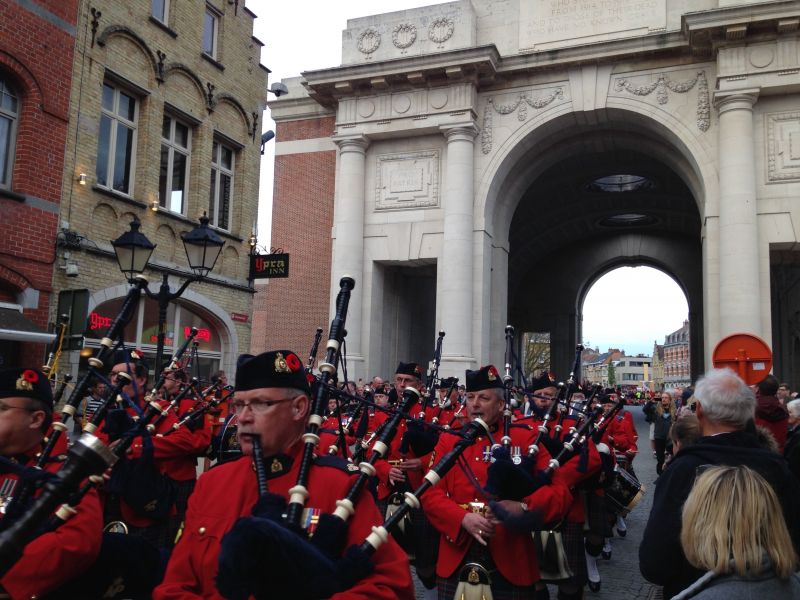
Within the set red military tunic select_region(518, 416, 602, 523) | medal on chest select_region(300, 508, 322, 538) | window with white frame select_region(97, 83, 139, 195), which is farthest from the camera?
window with white frame select_region(97, 83, 139, 195)

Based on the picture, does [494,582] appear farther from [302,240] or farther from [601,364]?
[601,364]

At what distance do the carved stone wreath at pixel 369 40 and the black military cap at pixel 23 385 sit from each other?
19.1m

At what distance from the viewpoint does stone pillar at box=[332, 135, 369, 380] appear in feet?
68.1

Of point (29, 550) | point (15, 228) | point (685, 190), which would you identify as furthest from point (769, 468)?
point (685, 190)

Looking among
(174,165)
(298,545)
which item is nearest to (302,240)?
(174,165)

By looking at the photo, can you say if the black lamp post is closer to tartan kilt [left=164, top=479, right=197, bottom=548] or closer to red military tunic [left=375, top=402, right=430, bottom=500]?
tartan kilt [left=164, top=479, right=197, bottom=548]

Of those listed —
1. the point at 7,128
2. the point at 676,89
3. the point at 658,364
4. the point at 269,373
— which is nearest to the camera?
the point at 269,373

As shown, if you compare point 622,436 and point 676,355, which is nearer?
point 622,436

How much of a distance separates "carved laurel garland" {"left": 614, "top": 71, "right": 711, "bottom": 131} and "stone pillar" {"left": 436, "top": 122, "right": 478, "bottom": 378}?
4.16m

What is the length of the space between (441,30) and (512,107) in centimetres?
307

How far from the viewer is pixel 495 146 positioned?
66.3 ft

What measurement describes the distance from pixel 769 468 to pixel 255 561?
7.43 ft

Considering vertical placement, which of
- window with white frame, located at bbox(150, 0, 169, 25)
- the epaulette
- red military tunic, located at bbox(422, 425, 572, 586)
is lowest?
red military tunic, located at bbox(422, 425, 572, 586)

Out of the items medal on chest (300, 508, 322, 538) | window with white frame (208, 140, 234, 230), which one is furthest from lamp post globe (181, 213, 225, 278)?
window with white frame (208, 140, 234, 230)
